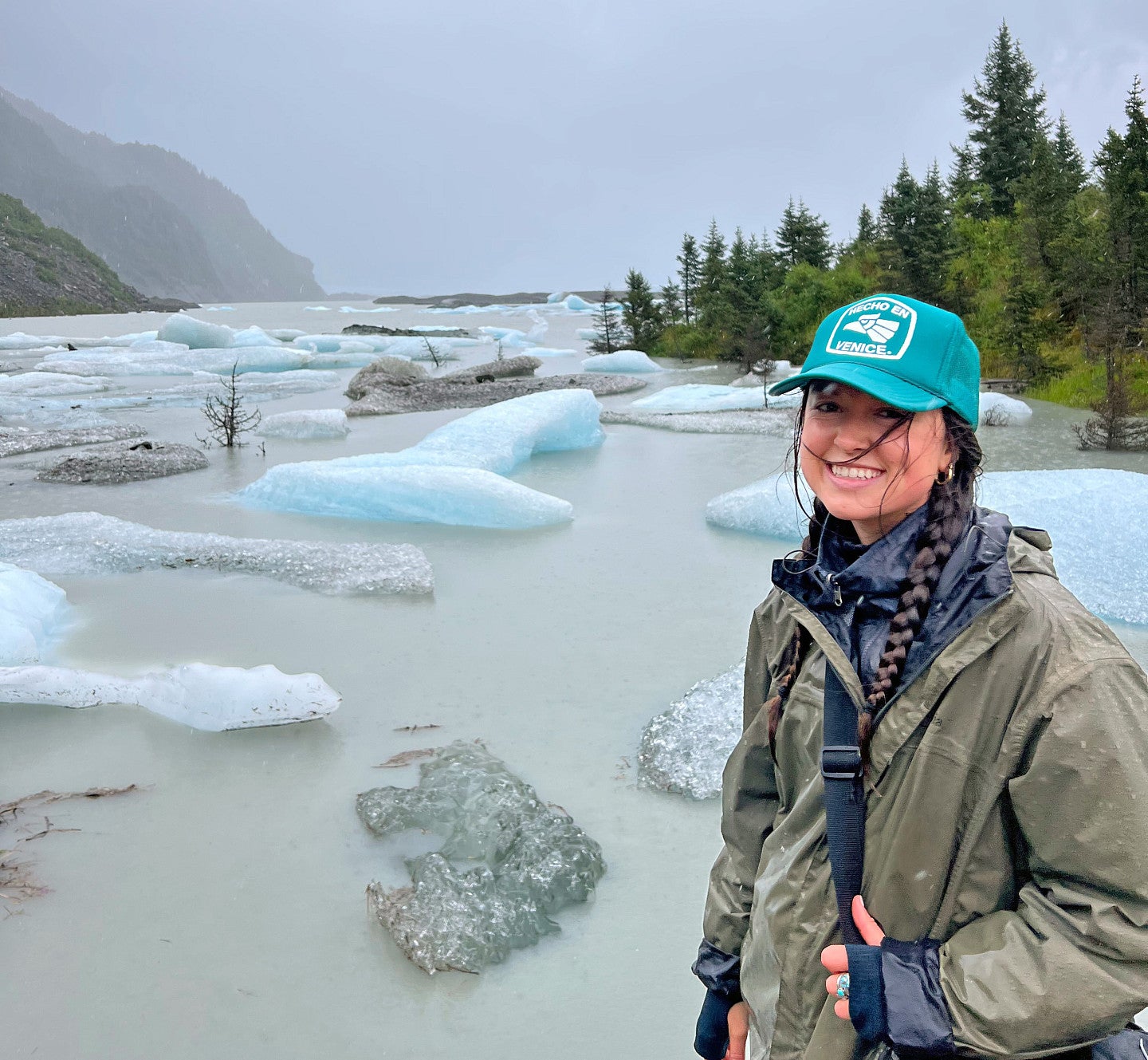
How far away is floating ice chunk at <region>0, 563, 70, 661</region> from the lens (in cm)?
359

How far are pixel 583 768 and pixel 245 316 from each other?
41.3m

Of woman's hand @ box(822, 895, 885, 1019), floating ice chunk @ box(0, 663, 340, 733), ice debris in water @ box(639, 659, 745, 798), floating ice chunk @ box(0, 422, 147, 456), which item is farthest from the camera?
floating ice chunk @ box(0, 422, 147, 456)

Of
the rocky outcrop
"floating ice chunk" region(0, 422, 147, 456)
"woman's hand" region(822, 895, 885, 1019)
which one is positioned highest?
"woman's hand" region(822, 895, 885, 1019)

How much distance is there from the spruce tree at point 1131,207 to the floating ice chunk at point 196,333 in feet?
55.9

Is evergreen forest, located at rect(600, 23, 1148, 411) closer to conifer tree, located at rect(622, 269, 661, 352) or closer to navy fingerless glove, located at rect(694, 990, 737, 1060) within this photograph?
conifer tree, located at rect(622, 269, 661, 352)

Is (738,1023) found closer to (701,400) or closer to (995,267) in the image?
(701,400)

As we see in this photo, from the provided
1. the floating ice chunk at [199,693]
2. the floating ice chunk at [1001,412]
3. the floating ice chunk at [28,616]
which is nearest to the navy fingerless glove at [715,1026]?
the floating ice chunk at [199,693]

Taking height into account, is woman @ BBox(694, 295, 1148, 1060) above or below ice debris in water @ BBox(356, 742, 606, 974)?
above

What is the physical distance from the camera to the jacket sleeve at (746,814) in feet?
3.98

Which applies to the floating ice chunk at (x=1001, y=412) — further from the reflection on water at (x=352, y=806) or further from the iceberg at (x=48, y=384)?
the iceberg at (x=48, y=384)

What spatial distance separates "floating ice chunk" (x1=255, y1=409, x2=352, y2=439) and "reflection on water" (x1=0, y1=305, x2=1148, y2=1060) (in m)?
3.86

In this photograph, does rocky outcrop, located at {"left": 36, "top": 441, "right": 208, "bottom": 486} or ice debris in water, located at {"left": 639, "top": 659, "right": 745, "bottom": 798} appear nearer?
ice debris in water, located at {"left": 639, "top": 659, "right": 745, "bottom": 798}

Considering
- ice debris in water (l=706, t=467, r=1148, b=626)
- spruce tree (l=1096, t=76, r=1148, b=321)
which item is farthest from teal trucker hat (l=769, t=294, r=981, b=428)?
spruce tree (l=1096, t=76, r=1148, b=321)

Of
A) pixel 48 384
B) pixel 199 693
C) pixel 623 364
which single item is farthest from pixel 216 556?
pixel 623 364
